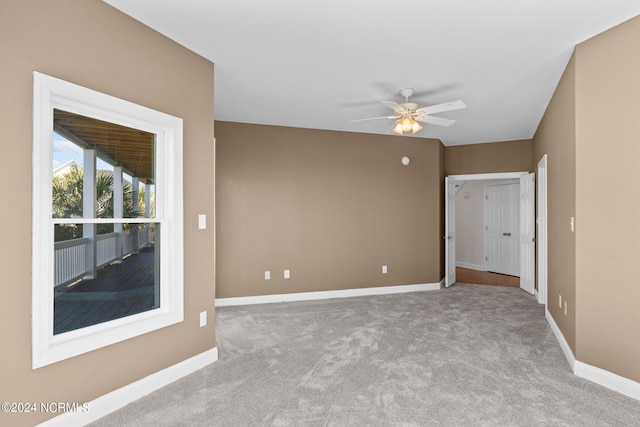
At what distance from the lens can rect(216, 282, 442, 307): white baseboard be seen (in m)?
4.82

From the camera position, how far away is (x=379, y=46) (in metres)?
2.74

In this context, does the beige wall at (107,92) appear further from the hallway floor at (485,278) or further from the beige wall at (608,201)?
the hallway floor at (485,278)

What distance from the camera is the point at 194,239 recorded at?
9.27 ft

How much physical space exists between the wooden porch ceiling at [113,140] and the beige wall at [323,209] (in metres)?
2.23

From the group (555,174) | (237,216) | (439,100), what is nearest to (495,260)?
(555,174)

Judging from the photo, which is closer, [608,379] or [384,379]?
[608,379]

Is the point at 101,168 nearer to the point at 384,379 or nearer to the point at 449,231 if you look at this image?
the point at 384,379

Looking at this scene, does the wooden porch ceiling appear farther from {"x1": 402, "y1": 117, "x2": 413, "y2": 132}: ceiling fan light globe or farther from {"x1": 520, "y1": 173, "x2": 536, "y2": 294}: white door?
{"x1": 520, "y1": 173, "x2": 536, "y2": 294}: white door

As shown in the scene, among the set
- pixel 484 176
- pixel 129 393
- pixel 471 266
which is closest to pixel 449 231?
pixel 484 176

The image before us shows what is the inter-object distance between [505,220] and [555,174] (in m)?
4.16

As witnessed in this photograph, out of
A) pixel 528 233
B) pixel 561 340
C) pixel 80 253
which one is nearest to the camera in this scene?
pixel 80 253

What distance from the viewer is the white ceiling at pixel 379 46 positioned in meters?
2.24

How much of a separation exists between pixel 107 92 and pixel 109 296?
54.3 inches

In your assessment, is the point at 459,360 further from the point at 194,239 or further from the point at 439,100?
the point at 439,100
